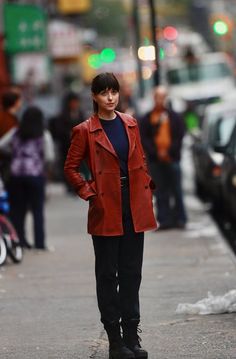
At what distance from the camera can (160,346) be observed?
7992mm

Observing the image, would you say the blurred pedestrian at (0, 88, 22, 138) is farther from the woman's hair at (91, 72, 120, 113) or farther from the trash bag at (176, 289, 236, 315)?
the woman's hair at (91, 72, 120, 113)

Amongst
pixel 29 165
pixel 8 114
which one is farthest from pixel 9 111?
pixel 29 165

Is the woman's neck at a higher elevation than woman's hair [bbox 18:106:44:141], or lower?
higher

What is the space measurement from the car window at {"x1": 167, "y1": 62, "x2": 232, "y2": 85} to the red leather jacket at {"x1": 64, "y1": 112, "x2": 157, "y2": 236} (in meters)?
34.5

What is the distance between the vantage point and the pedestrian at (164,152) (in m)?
15.1

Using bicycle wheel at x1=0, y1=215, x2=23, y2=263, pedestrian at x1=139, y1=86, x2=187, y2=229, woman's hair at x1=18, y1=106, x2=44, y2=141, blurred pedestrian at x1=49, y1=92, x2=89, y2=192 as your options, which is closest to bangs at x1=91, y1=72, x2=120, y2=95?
bicycle wheel at x1=0, y1=215, x2=23, y2=263

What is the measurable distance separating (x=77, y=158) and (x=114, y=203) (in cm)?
39

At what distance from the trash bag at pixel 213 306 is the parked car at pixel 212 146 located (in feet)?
22.6

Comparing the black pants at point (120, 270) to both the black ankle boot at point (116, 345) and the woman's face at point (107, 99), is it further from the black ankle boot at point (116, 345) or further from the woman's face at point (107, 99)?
the woman's face at point (107, 99)

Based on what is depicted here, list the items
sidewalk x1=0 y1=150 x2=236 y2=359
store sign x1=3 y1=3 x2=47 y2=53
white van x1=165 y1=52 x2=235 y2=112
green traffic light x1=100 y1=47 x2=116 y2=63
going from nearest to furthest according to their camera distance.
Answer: sidewalk x1=0 y1=150 x2=236 y2=359
store sign x1=3 y1=3 x2=47 y2=53
white van x1=165 y1=52 x2=235 y2=112
green traffic light x1=100 y1=47 x2=116 y2=63

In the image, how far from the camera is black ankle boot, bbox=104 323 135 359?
7.40 meters

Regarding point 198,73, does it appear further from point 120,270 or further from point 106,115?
point 120,270

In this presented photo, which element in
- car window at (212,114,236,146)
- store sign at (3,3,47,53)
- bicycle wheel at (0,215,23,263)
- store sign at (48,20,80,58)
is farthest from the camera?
store sign at (48,20,80,58)

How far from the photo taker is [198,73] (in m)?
42.7
